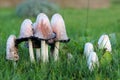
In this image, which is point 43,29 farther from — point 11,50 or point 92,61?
point 92,61

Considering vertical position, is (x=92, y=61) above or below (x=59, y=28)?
below

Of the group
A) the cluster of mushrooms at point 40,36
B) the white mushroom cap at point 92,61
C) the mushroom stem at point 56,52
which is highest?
the cluster of mushrooms at point 40,36

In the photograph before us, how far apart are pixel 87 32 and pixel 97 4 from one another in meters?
11.5

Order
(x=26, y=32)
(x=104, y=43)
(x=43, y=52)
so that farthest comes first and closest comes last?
(x=104, y=43) → (x=43, y=52) → (x=26, y=32)

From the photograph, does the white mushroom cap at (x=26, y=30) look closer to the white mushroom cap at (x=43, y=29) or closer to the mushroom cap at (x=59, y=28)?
the white mushroom cap at (x=43, y=29)

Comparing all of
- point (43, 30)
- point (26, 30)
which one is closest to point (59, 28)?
point (43, 30)

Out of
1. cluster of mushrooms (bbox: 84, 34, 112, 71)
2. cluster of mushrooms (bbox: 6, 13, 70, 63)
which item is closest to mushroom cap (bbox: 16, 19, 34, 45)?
cluster of mushrooms (bbox: 6, 13, 70, 63)

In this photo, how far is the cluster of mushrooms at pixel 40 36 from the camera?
3590 millimetres

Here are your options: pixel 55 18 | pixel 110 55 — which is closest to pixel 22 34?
pixel 55 18

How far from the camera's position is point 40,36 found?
3578 millimetres

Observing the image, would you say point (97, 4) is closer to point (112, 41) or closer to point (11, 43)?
point (112, 41)

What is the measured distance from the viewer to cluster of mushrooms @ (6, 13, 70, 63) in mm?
3590

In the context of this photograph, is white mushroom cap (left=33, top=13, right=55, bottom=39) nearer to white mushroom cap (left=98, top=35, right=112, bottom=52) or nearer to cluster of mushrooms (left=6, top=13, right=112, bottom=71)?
cluster of mushrooms (left=6, top=13, right=112, bottom=71)

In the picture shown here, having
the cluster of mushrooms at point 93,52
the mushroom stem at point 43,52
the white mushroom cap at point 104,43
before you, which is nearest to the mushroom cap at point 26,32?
the mushroom stem at point 43,52
